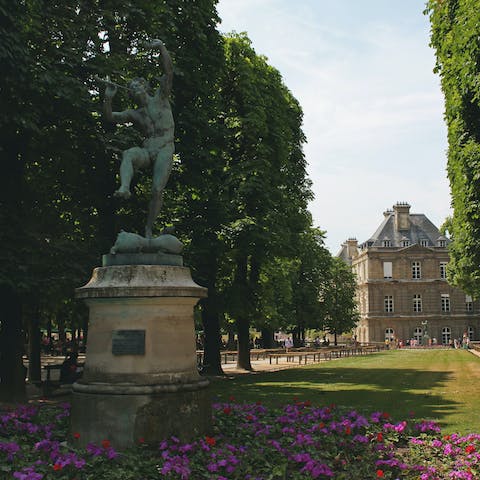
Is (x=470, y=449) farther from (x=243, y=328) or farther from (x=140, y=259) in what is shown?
(x=243, y=328)

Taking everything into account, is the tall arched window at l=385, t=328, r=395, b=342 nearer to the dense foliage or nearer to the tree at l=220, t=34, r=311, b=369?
the tree at l=220, t=34, r=311, b=369

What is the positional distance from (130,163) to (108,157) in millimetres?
7844

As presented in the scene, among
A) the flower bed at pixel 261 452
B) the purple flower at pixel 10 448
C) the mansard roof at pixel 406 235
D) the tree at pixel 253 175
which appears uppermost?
the mansard roof at pixel 406 235

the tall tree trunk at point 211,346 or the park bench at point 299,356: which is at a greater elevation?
the tall tree trunk at point 211,346

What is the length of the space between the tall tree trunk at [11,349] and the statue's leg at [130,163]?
7.21 meters

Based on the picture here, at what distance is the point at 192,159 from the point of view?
18391 millimetres

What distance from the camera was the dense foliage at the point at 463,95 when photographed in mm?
16141

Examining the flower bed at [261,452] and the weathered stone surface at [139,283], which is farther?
the weathered stone surface at [139,283]

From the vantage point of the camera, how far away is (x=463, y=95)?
17.6m

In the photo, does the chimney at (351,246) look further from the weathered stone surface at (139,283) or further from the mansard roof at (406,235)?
the weathered stone surface at (139,283)

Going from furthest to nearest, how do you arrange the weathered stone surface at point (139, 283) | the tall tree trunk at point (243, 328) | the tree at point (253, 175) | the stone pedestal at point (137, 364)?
the tall tree trunk at point (243, 328) < the tree at point (253, 175) < the weathered stone surface at point (139, 283) < the stone pedestal at point (137, 364)

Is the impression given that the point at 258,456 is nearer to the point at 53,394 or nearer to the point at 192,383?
the point at 192,383

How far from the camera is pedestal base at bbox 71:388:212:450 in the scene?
8367 millimetres

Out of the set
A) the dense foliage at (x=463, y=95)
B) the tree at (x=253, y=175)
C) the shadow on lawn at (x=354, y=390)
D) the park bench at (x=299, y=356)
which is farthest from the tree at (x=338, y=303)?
the dense foliage at (x=463, y=95)
